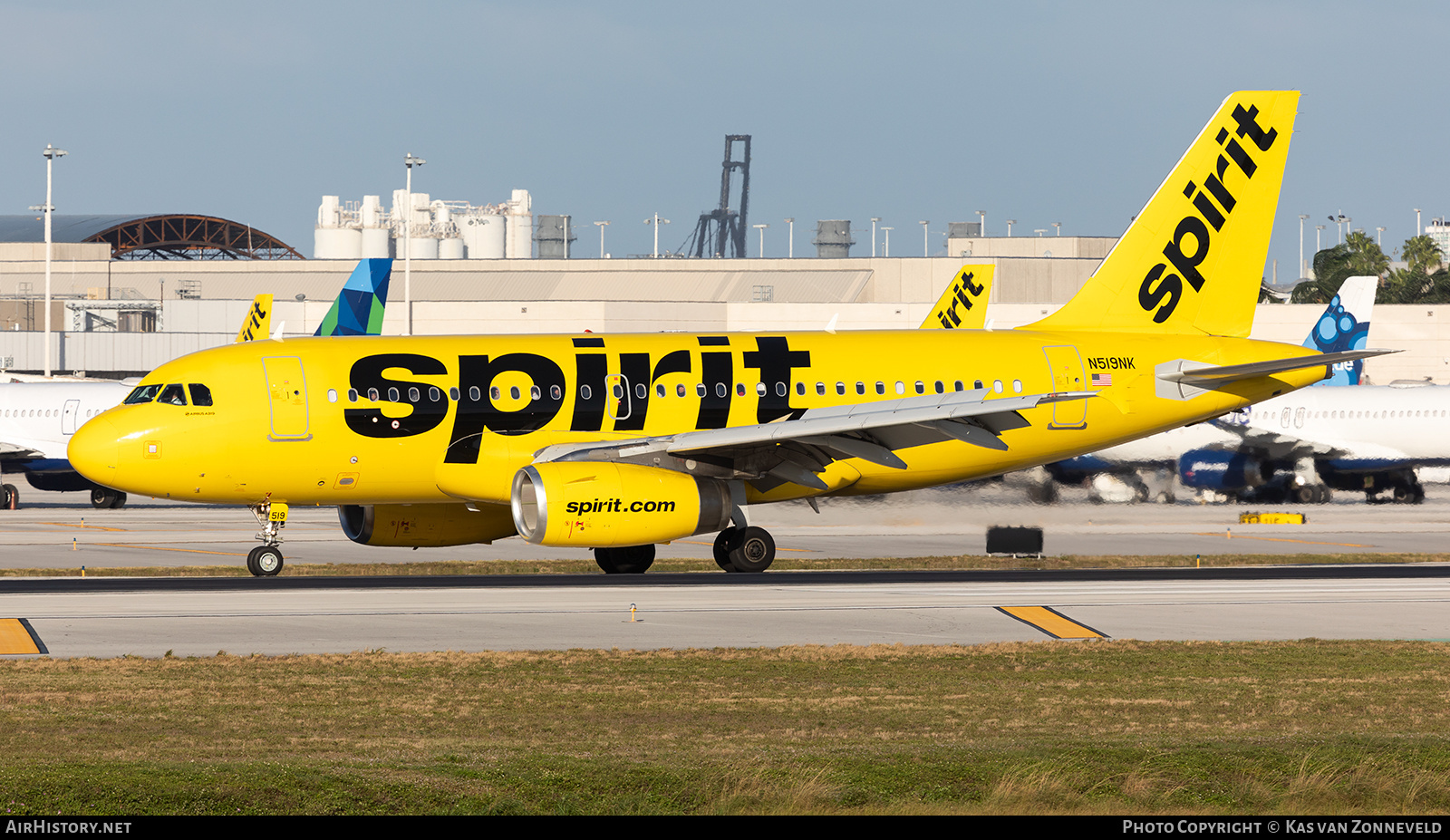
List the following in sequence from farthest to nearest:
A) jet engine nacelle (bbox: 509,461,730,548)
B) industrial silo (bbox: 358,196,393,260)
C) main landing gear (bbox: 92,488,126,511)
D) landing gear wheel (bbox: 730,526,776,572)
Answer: industrial silo (bbox: 358,196,393,260) → main landing gear (bbox: 92,488,126,511) → landing gear wheel (bbox: 730,526,776,572) → jet engine nacelle (bbox: 509,461,730,548)

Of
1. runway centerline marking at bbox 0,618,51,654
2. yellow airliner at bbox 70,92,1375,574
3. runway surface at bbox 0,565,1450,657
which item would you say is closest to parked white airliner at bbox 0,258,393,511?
yellow airliner at bbox 70,92,1375,574

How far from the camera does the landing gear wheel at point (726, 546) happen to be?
32.0 meters

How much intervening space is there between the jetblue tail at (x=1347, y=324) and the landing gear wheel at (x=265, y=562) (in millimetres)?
49096

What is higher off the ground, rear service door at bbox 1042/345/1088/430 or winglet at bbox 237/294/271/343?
winglet at bbox 237/294/271/343

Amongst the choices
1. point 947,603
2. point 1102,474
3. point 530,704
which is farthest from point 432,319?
point 530,704

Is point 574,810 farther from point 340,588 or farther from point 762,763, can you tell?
point 340,588

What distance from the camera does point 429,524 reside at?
3231cm

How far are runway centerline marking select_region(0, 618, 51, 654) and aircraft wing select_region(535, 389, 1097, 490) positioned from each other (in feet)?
33.0

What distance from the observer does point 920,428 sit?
31.8 meters

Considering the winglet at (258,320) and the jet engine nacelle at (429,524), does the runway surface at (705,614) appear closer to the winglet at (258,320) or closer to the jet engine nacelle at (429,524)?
the jet engine nacelle at (429,524)

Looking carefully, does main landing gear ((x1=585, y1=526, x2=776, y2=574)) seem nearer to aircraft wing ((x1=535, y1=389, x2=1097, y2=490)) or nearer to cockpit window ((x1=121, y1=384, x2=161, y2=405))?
aircraft wing ((x1=535, y1=389, x2=1097, y2=490))

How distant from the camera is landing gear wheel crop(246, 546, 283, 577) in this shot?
3103 centimetres

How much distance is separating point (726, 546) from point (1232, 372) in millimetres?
10772

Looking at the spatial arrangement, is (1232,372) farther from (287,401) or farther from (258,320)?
(258,320)
